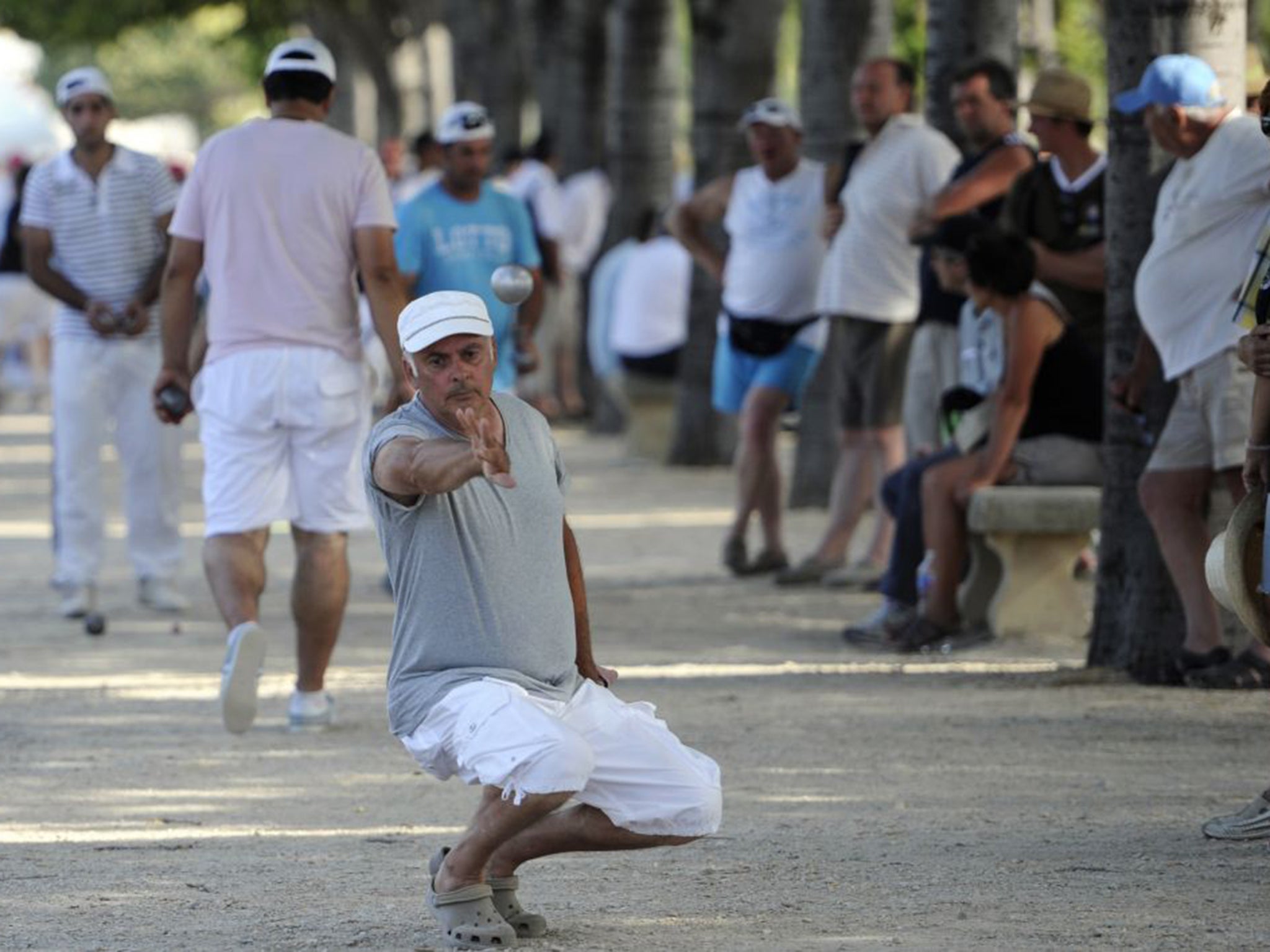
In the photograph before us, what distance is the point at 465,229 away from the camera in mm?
11297

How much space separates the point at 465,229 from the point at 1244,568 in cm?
525

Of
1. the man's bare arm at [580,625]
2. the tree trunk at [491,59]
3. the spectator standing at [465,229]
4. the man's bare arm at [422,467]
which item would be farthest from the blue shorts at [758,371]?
the tree trunk at [491,59]

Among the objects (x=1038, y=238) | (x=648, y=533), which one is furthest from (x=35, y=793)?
(x=648, y=533)

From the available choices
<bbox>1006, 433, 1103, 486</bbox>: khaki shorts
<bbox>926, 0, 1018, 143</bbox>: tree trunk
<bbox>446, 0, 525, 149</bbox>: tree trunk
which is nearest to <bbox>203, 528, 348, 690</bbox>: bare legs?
<bbox>1006, 433, 1103, 486</bbox>: khaki shorts

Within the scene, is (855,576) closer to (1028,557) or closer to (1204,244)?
(1028,557)

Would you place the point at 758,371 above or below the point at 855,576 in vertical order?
above

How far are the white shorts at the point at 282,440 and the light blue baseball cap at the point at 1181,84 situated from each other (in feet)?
8.95

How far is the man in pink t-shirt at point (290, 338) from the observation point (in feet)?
29.0

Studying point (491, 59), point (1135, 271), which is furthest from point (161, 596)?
point (491, 59)

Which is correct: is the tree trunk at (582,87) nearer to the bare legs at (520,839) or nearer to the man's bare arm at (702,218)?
the man's bare arm at (702,218)

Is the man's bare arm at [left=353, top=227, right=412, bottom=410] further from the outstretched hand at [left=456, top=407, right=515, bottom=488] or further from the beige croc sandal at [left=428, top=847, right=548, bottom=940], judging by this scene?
the outstretched hand at [left=456, top=407, right=515, bottom=488]

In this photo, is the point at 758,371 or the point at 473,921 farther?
the point at 758,371

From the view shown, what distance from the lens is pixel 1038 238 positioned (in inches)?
431

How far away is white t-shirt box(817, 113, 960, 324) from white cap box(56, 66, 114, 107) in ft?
10.8
